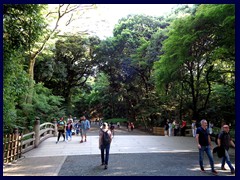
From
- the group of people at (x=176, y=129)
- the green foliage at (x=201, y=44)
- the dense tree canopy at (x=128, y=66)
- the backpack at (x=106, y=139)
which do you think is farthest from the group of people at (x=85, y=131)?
the group of people at (x=176, y=129)

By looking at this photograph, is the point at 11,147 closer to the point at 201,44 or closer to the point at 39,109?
the point at 201,44

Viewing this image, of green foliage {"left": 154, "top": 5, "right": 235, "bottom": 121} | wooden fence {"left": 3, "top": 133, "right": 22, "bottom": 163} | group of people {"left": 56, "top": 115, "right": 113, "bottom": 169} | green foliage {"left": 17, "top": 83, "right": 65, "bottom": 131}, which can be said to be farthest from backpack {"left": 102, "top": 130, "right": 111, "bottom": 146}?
green foliage {"left": 17, "top": 83, "right": 65, "bottom": 131}

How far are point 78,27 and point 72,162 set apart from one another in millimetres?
14621

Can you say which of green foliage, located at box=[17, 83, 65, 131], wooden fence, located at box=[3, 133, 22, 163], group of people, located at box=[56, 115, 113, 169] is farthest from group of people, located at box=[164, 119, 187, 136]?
wooden fence, located at box=[3, 133, 22, 163]

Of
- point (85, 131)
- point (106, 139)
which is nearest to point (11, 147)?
point (106, 139)

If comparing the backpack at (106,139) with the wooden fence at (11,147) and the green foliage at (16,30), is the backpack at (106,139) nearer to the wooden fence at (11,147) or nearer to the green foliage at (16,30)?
the wooden fence at (11,147)

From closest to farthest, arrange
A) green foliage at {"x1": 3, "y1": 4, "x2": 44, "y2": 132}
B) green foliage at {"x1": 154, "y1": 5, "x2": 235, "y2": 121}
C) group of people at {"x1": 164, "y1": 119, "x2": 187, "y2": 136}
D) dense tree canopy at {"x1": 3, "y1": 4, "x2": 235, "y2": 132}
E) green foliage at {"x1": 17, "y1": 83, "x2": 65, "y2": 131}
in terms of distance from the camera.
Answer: green foliage at {"x1": 3, "y1": 4, "x2": 44, "y2": 132} → dense tree canopy at {"x1": 3, "y1": 4, "x2": 235, "y2": 132} → green foliage at {"x1": 154, "y1": 5, "x2": 235, "y2": 121} → green foliage at {"x1": 17, "y1": 83, "x2": 65, "y2": 131} → group of people at {"x1": 164, "y1": 119, "x2": 187, "y2": 136}

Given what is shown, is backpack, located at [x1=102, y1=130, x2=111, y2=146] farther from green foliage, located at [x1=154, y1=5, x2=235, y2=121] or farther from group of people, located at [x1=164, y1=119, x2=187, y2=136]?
group of people, located at [x1=164, y1=119, x2=187, y2=136]

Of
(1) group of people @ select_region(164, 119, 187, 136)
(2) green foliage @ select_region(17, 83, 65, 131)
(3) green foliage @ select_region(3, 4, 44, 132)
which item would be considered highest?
(3) green foliage @ select_region(3, 4, 44, 132)

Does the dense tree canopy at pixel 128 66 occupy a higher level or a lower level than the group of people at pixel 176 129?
higher

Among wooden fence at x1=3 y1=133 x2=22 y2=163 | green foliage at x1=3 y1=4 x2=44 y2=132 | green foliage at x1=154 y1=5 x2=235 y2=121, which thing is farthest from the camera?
green foliage at x1=154 y1=5 x2=235 y2=121

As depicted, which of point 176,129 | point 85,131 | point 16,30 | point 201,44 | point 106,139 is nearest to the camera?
point 106,139

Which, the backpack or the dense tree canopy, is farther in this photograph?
the dense tree canopy

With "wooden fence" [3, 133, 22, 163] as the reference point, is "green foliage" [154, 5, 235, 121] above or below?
above
